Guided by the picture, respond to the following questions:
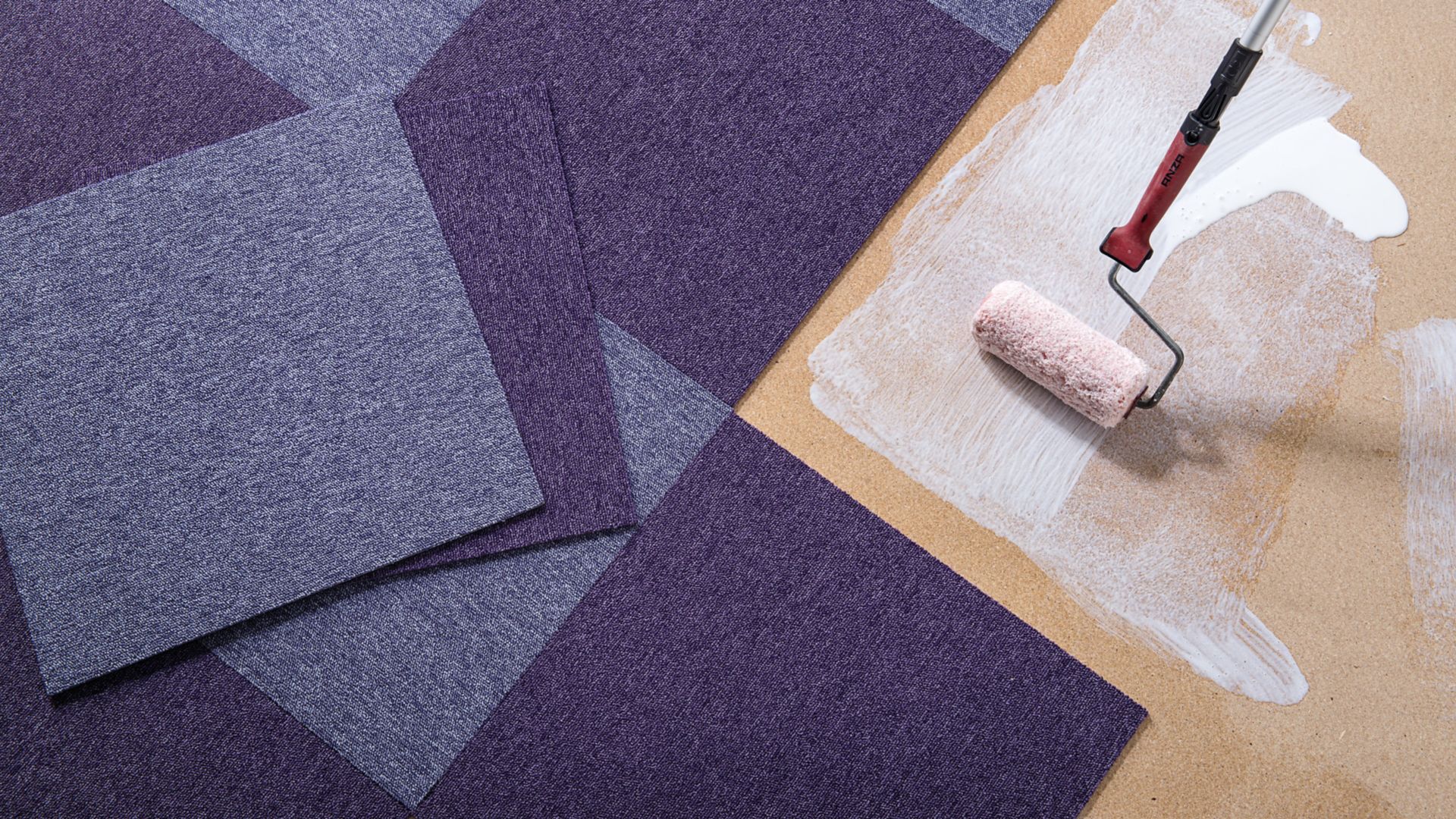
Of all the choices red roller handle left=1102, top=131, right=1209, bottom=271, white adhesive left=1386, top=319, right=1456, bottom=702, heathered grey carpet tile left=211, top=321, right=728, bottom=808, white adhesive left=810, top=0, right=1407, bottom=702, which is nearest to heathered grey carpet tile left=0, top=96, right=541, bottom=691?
heathered grey carpet tile left=211, top=321, right=728, bottom=808

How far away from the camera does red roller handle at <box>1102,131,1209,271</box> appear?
128 cm

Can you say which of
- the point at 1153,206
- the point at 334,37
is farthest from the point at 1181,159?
the point at 334,37

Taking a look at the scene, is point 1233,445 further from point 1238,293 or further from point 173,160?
point 173,160

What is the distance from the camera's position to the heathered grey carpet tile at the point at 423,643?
1500 millimetres

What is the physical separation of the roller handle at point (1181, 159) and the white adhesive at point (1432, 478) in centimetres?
44

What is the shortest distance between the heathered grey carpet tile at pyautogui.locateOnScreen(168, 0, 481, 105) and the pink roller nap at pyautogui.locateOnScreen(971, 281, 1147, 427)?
103 cm

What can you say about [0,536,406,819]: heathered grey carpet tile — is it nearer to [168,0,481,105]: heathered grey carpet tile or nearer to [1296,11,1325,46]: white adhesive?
[168,0,481,105]: heathered grey carpet tile

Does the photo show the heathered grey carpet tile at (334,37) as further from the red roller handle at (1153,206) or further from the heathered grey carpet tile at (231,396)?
the red roller handle at (1153,206)

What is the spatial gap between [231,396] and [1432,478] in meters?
1.82

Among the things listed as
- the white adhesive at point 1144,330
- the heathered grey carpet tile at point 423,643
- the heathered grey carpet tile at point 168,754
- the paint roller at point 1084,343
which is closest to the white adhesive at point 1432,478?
the white adhesive at point 1144,330

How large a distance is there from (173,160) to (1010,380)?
1385 mm

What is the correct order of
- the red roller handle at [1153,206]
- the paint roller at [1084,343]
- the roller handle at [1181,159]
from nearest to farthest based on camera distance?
1. the roller handle at [1181,159]
2. the red roller handle at [1153,206]
3. the paint roller at [1084,343]

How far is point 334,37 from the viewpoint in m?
1.73

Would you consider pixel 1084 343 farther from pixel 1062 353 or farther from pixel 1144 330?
pixel 1144 330
